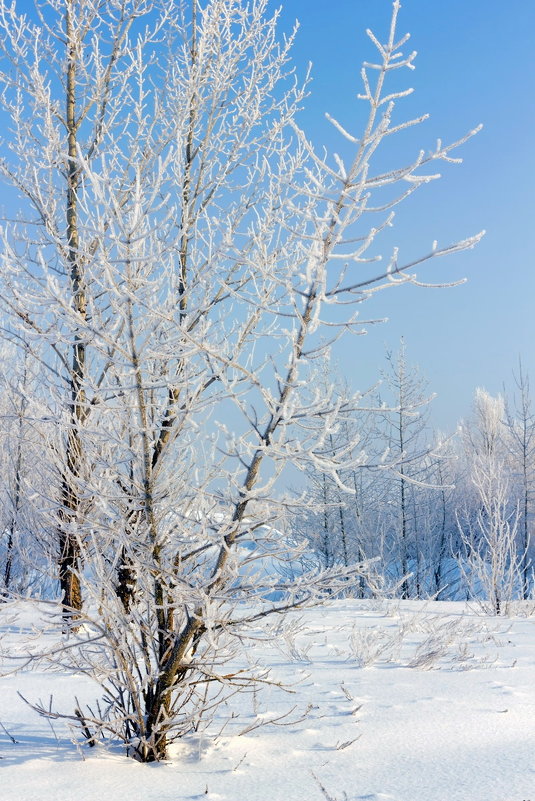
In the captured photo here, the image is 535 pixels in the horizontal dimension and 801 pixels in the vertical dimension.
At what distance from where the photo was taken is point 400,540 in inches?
656

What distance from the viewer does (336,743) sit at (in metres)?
2.80

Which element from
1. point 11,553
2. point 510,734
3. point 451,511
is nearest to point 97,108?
point 510,734

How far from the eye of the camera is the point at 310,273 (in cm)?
225

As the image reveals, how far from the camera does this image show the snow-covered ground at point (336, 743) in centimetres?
234

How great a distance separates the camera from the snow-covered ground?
2.34m

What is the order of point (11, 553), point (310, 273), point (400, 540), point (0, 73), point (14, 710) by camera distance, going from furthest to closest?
point (400, 540), point (11, 553), point (0, 73), point (14, 710), point (310, 273)

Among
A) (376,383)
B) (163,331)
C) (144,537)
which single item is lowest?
(144,537)

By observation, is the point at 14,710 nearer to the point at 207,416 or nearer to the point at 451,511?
the point at 207,416

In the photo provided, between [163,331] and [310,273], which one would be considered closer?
[310,273]

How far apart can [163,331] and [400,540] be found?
588 inches

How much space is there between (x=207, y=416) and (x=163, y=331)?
100cm

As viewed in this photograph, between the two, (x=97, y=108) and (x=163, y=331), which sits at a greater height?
(x=97, y=108)

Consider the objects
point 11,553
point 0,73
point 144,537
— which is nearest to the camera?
point 144,537

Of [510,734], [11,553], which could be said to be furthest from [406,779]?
[11,553]
